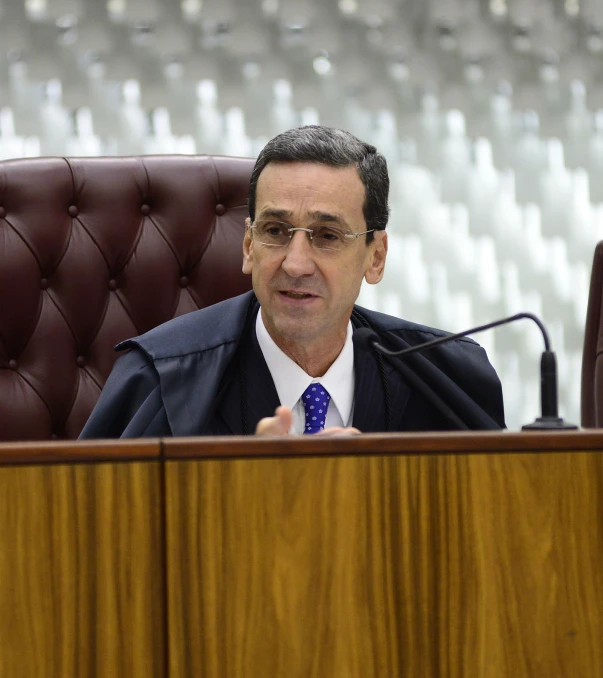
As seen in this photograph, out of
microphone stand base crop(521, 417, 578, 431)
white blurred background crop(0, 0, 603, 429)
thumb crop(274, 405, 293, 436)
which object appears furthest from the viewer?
white blurred background crop(0, 0, 603, 429)

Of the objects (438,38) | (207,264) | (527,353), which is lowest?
(527,353)

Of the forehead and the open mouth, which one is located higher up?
the forehead

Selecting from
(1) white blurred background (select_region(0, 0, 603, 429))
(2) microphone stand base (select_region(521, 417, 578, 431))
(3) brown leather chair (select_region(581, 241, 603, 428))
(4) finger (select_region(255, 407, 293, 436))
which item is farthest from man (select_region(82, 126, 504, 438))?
(1) white blurred background (select_region(0, 0, 603, 429))

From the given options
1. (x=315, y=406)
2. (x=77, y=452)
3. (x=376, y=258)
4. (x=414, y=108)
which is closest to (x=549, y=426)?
(x=77, y=452)

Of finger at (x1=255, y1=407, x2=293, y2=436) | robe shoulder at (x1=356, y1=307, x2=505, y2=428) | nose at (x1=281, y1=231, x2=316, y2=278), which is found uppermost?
nose at (x1=281, y1=231, x2=316, y2=278)

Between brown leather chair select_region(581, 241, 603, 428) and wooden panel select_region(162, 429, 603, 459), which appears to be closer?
wooden panel select_region(162, 429, 603, 459)

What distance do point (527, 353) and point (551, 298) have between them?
0.60 ft

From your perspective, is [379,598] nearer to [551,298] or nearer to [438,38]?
[551,298]

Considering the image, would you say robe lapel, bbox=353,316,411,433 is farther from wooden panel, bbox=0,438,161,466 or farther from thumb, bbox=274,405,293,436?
wooden panel, bbox=0,438,161,466

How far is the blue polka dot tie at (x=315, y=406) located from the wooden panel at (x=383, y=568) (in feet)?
2.61

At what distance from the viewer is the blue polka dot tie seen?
5.71 feet

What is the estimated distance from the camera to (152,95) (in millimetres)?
2621

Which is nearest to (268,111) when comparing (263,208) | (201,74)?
(201,74)

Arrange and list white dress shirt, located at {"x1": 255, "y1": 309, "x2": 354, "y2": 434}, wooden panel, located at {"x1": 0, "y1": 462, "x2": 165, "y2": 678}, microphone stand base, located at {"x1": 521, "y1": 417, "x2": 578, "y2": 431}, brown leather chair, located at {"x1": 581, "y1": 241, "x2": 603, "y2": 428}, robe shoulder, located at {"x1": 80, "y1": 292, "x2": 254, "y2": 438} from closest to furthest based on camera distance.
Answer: wooden panel, located at {"x1": 0, "y1": 462, "x2": 165, "y2": 678}
microphone stand base, located at {"x1": 521, "y1": 417, "x2": 578, "y2": 431}
robe shoulder, located at {"x1": 80, "y1": 292, "x2": 254, "y2": 438}
white dress shirt, located at {"x1": 255, "y1": 309, "x2": 354, "y2": 434}
brown leather chair, located at {"x1": 581, "y1": 241, "x2": 603, "y2": 428}
